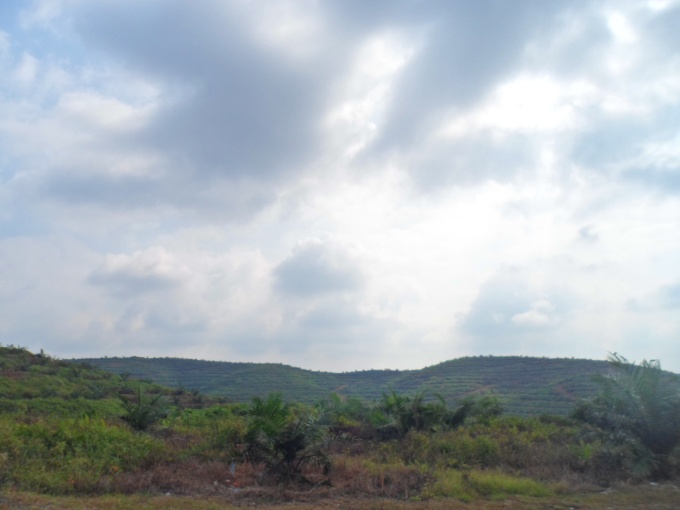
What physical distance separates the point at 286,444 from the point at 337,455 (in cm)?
350

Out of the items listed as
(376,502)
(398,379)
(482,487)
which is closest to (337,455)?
(482,487)

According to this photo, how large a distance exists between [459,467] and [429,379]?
4743cm

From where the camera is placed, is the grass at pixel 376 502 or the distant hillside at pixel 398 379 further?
the distant hillside at pixel 398 379

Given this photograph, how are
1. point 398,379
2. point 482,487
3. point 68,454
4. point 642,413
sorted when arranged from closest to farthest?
point 68,454, point 482,487, point 642,413, point 398,379

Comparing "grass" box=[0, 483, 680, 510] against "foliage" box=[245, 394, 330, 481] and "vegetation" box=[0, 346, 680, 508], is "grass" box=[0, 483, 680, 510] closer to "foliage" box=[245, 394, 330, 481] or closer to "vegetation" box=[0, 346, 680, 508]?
"vegetation" box=[0, 346, 680, 508]

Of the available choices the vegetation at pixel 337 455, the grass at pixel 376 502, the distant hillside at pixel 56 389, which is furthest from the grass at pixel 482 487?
the distant hillside at pixel 56 389

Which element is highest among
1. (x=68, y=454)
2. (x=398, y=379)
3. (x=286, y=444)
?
(x=398, y=379)

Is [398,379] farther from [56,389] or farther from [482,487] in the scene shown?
[482,487]

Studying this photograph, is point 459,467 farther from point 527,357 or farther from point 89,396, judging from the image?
point 527,357

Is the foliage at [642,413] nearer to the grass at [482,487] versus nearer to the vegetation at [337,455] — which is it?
the vegetation at [337,455]

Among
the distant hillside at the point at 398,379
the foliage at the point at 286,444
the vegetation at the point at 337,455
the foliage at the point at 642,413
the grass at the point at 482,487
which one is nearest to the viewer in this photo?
the vegetation at the point at 337,455

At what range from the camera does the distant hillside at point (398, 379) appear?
150 ft

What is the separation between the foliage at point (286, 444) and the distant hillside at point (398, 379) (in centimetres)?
3027

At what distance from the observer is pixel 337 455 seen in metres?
14.7
